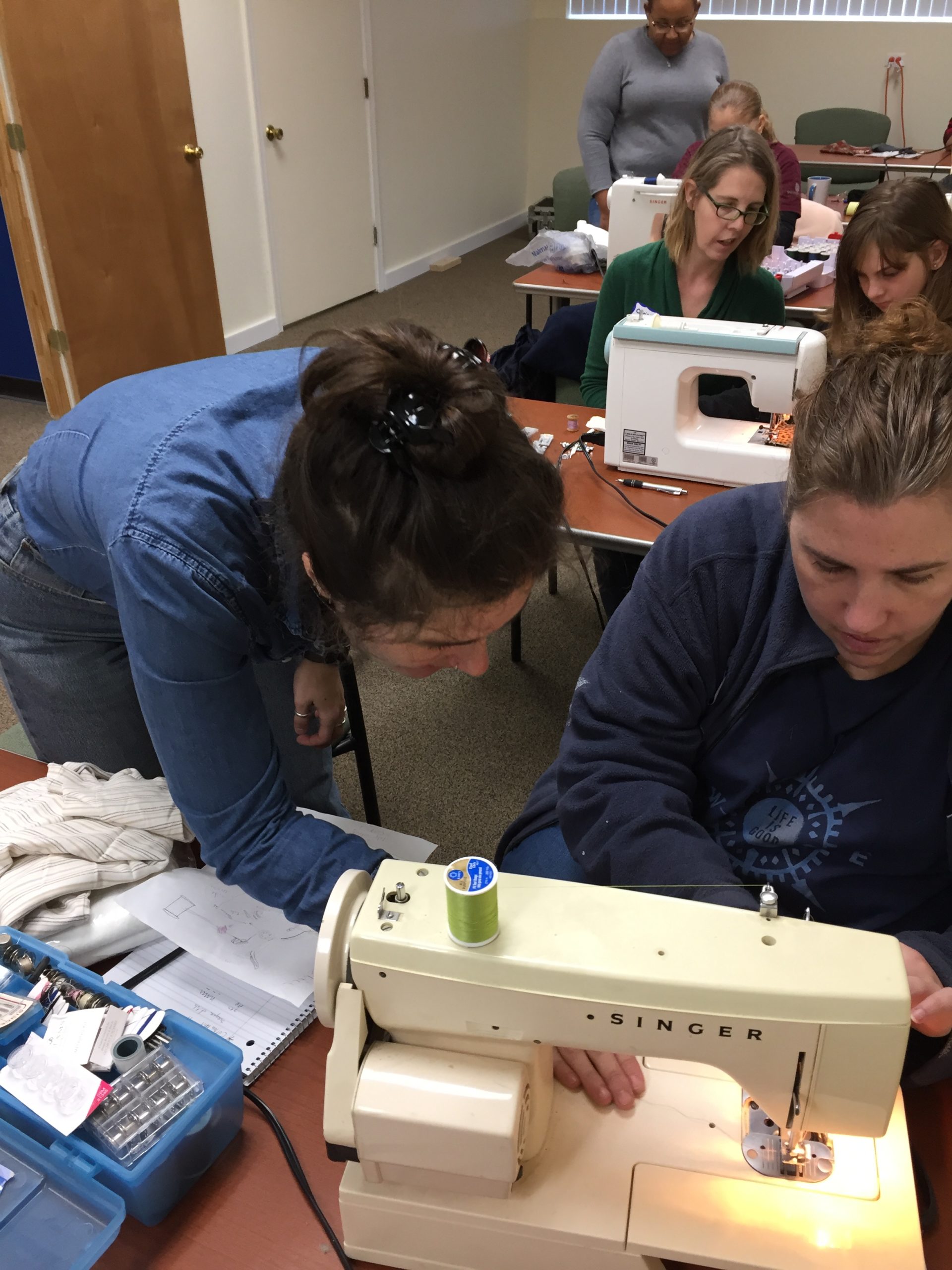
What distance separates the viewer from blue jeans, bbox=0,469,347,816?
1.22 metres

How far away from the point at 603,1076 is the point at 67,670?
0.90 m

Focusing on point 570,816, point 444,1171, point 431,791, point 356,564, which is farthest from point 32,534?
point 431,791

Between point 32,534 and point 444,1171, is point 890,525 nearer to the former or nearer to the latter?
point 444,1171

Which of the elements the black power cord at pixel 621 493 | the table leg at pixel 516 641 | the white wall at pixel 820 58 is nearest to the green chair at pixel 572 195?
the white wall at pixel 820 58

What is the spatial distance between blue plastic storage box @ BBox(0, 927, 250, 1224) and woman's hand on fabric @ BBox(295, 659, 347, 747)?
1.77 ft

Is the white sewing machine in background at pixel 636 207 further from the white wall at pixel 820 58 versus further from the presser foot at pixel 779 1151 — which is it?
the white wall at pixel 820 58

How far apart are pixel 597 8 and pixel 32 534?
7.35 meters

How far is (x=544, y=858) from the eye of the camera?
1183mm

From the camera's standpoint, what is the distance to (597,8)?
6.86 metres

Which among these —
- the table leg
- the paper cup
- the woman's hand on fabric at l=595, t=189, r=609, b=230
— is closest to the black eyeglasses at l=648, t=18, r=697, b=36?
the woman's hand on fabric at l=595, t=189, r=609, b=230

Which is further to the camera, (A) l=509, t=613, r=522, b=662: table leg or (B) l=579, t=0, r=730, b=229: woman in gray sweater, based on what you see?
(B) l=579, t=0, r=730, b=229: woman in gray sweater

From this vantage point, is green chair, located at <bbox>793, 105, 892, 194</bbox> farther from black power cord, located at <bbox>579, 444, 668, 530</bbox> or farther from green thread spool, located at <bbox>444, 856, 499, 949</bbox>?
green thread spool, located at <bbox>444, 856, 499, 949</bbox>

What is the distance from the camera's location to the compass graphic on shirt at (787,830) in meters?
1.02

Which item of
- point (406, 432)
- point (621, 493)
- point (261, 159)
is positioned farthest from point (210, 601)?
point (261, 159)
